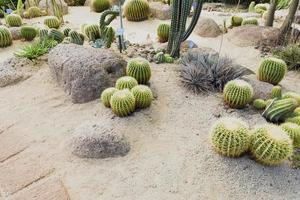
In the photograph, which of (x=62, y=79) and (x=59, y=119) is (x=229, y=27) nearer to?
(x=62, y=79)

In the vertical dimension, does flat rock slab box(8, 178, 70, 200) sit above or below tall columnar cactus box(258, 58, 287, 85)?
below

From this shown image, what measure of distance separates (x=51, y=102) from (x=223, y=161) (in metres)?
2.41

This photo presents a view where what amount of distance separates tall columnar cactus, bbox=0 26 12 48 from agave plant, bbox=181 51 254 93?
3418mm

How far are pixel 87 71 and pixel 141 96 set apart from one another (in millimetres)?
849

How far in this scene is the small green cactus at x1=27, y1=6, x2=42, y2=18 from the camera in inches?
341

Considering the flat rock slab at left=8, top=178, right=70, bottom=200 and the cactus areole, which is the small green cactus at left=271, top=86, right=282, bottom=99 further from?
the flat rock slab at left=8, top=178, right=70, bottom=200

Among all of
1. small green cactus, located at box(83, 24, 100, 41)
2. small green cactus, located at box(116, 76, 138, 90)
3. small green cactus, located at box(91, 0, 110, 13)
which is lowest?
small green cactus, located at box(91, 0, 110, 13)

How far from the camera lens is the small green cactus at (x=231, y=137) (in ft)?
11.2

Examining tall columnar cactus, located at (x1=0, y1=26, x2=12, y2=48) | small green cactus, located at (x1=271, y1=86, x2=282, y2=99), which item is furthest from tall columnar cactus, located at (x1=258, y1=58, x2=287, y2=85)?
tall columnar cactus, located at (x1=0, y1=26, x2=12, y2=48)

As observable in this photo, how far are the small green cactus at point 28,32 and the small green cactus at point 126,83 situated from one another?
3.02m

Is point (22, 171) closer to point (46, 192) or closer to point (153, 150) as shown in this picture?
point (46, 192)

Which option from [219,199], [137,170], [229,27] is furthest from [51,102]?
[229,27]

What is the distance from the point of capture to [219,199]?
3.26m

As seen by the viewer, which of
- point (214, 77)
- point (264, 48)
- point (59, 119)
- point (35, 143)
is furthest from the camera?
point (264, 48)
